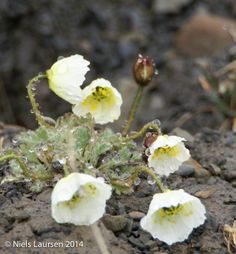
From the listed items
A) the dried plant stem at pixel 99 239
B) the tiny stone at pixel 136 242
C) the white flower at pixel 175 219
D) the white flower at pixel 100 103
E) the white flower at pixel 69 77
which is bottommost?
the tiny stone at pixel 136 242

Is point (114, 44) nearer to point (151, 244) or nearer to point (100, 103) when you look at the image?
point (100, 103)

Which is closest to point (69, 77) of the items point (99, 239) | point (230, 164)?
point (99, 239)

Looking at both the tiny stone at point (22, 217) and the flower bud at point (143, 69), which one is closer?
the tiny stone at point (22, 217)

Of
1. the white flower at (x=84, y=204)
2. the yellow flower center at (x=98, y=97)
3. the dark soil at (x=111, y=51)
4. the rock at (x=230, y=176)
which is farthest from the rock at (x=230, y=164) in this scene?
the dark soil at (x=111, y=51)

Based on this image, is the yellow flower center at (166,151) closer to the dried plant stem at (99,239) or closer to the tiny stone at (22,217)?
the dried plant stem at (99,239)

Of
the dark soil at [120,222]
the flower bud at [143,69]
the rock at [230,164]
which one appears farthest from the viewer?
the rock at [230,164]

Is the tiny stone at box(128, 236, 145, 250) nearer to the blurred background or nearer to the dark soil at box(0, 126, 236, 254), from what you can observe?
the dark soil at box(0, 126, 236, 254)
